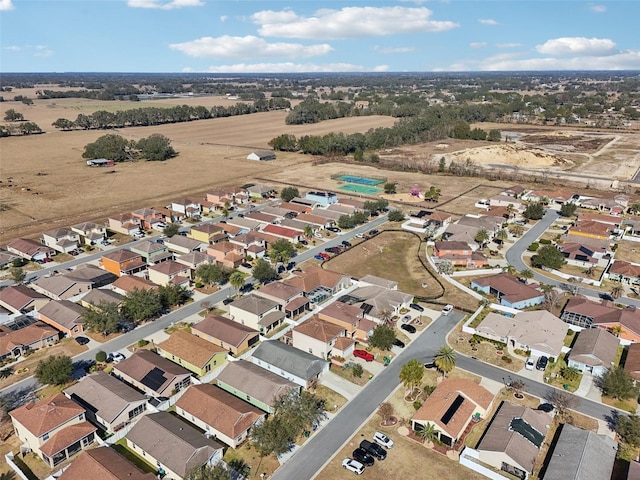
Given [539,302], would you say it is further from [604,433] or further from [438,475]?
[438,475]

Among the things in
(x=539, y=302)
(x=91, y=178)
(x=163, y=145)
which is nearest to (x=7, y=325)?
(x=539, y=302)

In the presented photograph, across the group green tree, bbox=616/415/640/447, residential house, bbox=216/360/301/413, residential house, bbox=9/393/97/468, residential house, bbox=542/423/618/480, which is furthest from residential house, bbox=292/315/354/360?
green tree, bbox=616/415/640/447

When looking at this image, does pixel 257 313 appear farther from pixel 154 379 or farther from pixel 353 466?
pixel 353 466

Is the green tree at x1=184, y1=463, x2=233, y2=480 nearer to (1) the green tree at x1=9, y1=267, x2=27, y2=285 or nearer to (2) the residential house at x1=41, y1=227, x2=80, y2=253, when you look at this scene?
(1) the green tree at x1=9, y1=267, x2=27, y2=285

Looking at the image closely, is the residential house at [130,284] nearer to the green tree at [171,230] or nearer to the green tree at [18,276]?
the green tree at [18,276]

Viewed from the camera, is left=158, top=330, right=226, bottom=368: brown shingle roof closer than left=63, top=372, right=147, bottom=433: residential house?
No

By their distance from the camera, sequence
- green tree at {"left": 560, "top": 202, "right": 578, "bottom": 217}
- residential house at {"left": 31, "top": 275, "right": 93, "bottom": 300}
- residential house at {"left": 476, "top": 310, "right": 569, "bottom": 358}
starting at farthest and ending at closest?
green tree at {"left": 560, "top": 202, "right": 578, "bottom": 217}, residential house at {"left": 31, "top": 275, "right": 93, "bottom": 300}, residential house at {"left": 476, "top": 310, "right": 569, "bottom": 358}

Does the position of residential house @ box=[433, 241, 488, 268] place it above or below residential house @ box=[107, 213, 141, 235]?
below
